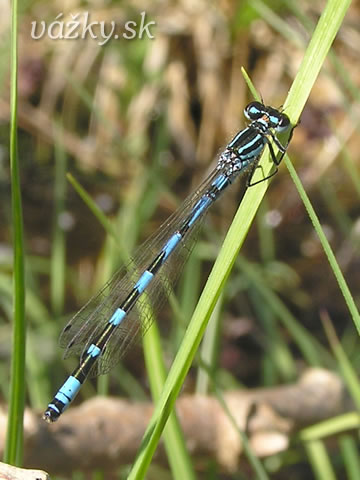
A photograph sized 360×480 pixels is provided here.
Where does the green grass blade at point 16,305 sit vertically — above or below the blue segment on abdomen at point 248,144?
below

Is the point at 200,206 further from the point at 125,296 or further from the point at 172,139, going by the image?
the point at 172,139

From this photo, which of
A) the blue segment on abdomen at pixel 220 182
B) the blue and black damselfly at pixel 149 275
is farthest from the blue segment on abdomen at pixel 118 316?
the blue segment on abdomen at pixel 220 182

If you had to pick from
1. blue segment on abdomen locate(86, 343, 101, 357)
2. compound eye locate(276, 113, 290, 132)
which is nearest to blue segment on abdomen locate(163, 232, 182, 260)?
blue segment on abdomen locate(86, 343, 101, 357)

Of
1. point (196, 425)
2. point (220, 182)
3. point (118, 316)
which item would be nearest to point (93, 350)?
point (118, 316)

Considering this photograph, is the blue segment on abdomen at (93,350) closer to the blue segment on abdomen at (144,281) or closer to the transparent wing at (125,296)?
the transparent wing at (125,296)

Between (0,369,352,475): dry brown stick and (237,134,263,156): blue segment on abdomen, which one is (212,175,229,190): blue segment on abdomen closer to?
(237,134,263,156): blue segment on abdomen

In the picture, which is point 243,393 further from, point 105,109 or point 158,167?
point 105,109

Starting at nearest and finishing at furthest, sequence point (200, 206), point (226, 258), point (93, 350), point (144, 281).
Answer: point (226, 258) < point (93, 350) < point (144, 281) < point (200, 206)
